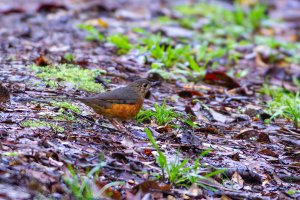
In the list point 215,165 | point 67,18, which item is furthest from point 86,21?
point 215,165

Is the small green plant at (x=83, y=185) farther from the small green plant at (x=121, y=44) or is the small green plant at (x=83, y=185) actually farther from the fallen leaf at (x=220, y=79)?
the small green plant at (x=121, y=44)

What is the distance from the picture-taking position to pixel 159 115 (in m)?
5.20

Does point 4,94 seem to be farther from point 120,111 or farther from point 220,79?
point 220,79

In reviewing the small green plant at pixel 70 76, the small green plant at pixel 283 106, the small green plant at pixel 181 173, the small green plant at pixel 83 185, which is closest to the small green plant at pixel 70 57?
the small green plant at pixel 70 76

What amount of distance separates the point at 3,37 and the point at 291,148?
4.41m

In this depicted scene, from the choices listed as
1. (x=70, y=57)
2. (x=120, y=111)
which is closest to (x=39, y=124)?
(x=120, y=111)

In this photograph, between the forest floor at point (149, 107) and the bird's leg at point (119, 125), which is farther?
the bird's leg at point (119, 125)

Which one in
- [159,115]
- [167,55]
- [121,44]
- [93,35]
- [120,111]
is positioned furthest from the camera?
[93,35]

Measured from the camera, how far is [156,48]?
24.2 ft

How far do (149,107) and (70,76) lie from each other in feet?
3.14

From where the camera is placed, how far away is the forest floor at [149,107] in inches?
152

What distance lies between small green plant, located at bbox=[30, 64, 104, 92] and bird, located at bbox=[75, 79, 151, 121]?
981mm

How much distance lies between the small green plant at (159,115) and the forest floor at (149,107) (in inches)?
0.5

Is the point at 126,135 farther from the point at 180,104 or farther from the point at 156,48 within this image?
the point at 156,48
